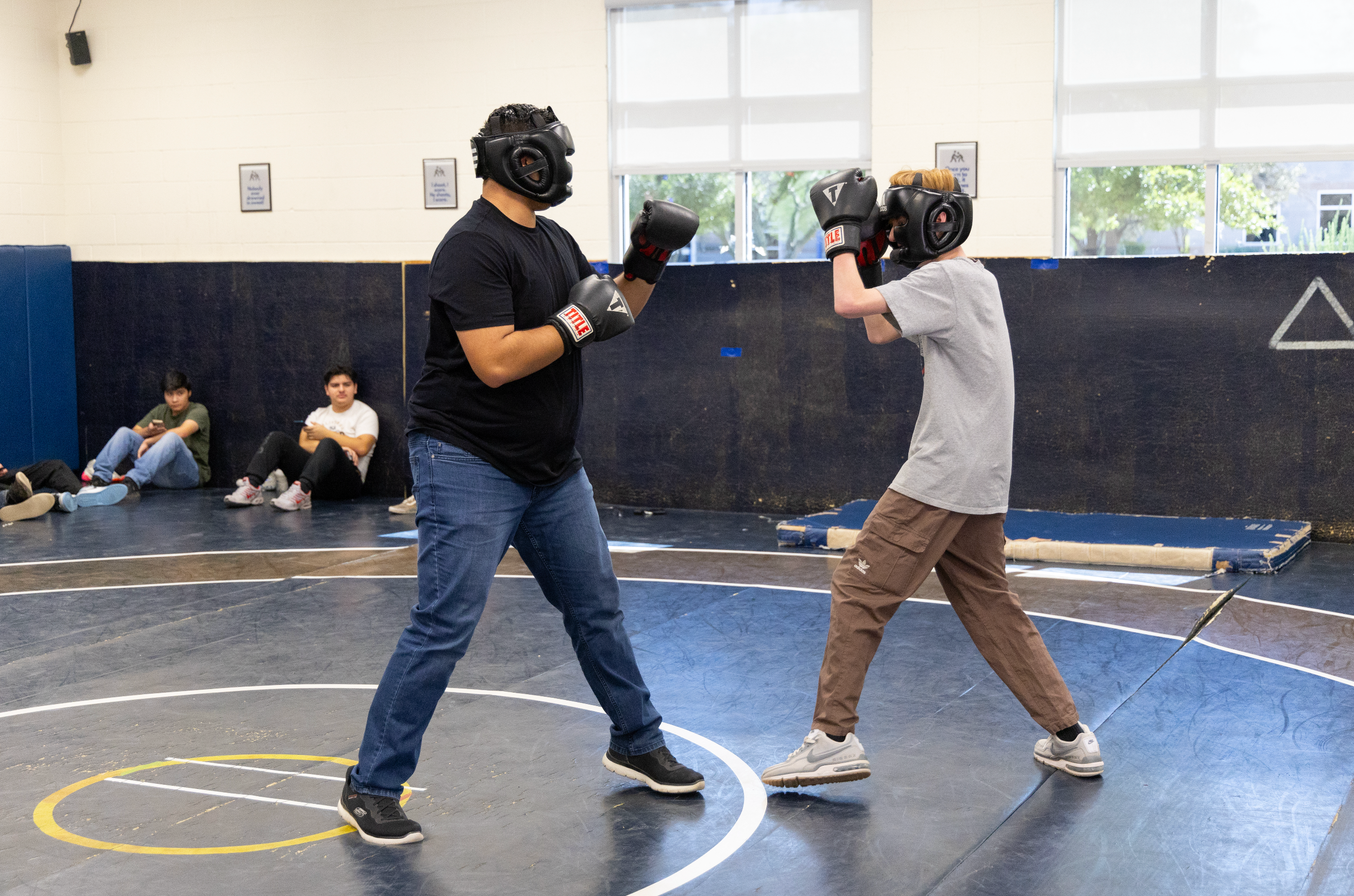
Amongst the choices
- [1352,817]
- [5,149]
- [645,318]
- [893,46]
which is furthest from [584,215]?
[1352,817]

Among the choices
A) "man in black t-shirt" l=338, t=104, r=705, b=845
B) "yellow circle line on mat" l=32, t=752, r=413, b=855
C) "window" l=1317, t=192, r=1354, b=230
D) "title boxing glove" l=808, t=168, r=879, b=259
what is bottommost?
"yellow circle line on mat" l=32, t=752, r=413, b=855

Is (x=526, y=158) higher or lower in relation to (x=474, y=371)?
higher

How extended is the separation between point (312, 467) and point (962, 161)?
16.5 feet

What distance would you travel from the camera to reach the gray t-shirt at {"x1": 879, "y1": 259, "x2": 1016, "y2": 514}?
3.73 metres

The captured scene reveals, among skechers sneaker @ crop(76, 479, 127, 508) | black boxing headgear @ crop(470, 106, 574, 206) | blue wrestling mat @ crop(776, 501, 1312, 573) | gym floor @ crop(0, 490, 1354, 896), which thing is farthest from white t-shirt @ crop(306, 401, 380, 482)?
black boxing headgear @ crop(470, 106, 574, 206)

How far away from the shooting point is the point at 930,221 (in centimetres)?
382

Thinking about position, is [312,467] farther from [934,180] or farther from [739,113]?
[934,180]

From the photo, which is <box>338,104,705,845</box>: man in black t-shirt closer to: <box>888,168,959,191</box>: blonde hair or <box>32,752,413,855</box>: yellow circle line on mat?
<box>32,752,413,855</box>: yellow circle line on mat

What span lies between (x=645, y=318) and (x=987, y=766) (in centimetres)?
607

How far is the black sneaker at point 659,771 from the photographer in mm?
3754

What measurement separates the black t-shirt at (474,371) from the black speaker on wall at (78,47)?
9390 millimetres

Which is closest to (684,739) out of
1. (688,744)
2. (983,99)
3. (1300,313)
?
(688,744)

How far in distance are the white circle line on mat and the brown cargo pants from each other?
11.3 inches

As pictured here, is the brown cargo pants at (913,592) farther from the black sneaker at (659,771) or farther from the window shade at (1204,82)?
the window shade at (1204,82)
